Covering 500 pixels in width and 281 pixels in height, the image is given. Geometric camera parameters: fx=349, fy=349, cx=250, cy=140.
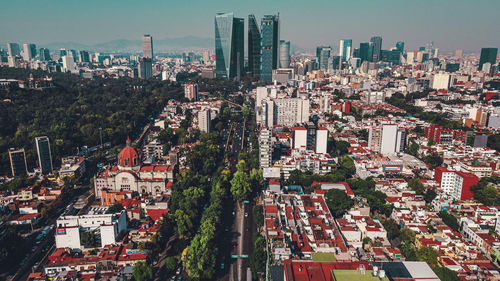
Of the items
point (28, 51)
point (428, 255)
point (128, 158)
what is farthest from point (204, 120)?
point (28, 51)

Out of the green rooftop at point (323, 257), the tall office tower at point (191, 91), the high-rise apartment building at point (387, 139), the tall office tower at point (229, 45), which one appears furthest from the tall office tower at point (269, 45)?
the green rooftop at point (323, 257)

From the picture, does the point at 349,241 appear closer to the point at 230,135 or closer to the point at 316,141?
the point at 316,141

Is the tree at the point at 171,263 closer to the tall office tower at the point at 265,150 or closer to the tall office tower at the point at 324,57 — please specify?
the tall office tower at the point at 265,150

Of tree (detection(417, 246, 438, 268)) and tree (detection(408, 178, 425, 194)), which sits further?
tree (detection(408, 178, 425, 194))

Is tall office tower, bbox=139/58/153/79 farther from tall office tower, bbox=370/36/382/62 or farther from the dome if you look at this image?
tall office tower, bbox=370/36/382/62

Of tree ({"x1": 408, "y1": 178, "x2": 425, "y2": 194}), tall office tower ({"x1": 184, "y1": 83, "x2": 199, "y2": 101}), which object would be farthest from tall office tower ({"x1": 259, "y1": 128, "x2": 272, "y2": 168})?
tall office tower ({"x1": 184, "y1": 83, "x2": 199, "y2": 101})
